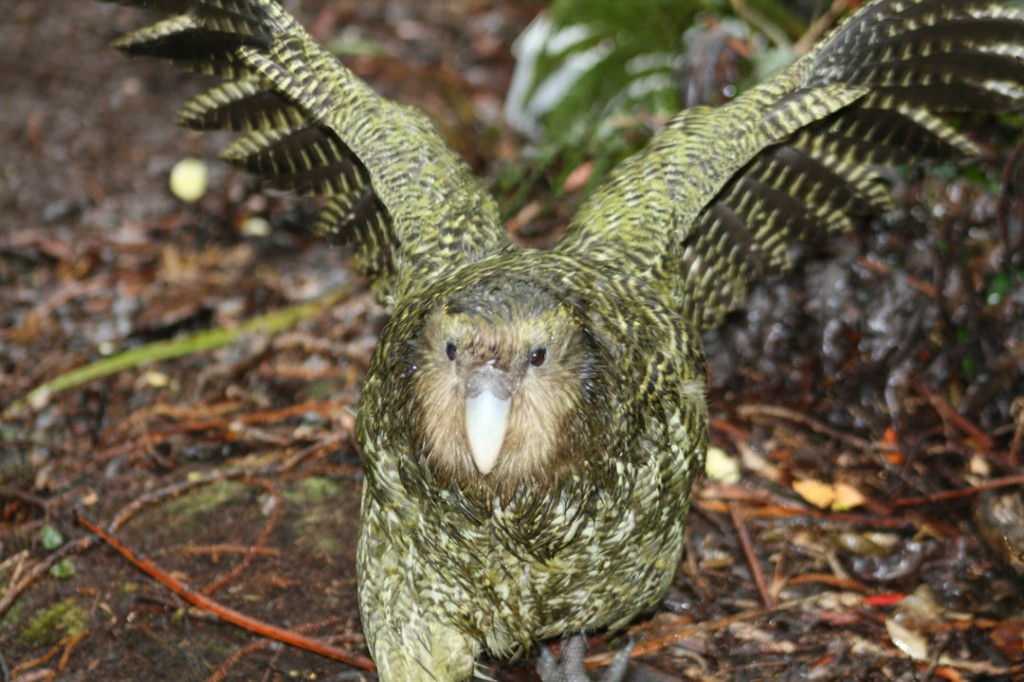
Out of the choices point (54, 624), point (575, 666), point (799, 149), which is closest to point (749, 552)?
point (575, 666)

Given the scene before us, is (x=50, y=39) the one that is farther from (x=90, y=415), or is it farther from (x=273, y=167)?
(x=273, y=167)

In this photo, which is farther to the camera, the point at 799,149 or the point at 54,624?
the point at 799,149

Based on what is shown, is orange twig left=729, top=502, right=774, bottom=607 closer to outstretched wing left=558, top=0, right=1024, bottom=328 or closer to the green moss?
outstretched wing left=558, top=0, right=1024, bottom=328

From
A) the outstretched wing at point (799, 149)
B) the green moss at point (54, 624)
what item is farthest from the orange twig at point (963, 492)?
the green moss at point (54, 624)

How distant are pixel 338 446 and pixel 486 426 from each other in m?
2.04

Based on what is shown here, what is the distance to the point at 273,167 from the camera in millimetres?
4453

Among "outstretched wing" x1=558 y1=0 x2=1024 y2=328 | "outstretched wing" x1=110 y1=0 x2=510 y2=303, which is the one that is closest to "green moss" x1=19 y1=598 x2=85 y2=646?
"outstretched wing" x1=110 y1=0 x2=510 y2=303

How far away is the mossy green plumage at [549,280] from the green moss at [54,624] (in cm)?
114

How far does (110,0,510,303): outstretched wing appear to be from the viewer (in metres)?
4.05

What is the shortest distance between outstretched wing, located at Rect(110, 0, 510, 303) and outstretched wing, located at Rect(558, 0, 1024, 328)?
1.61 ft

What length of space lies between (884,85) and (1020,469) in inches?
63.5

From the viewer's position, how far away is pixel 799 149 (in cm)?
438

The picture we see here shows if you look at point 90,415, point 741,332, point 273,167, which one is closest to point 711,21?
point 741,332

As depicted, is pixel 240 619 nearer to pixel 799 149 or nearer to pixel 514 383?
pixel 514 383
